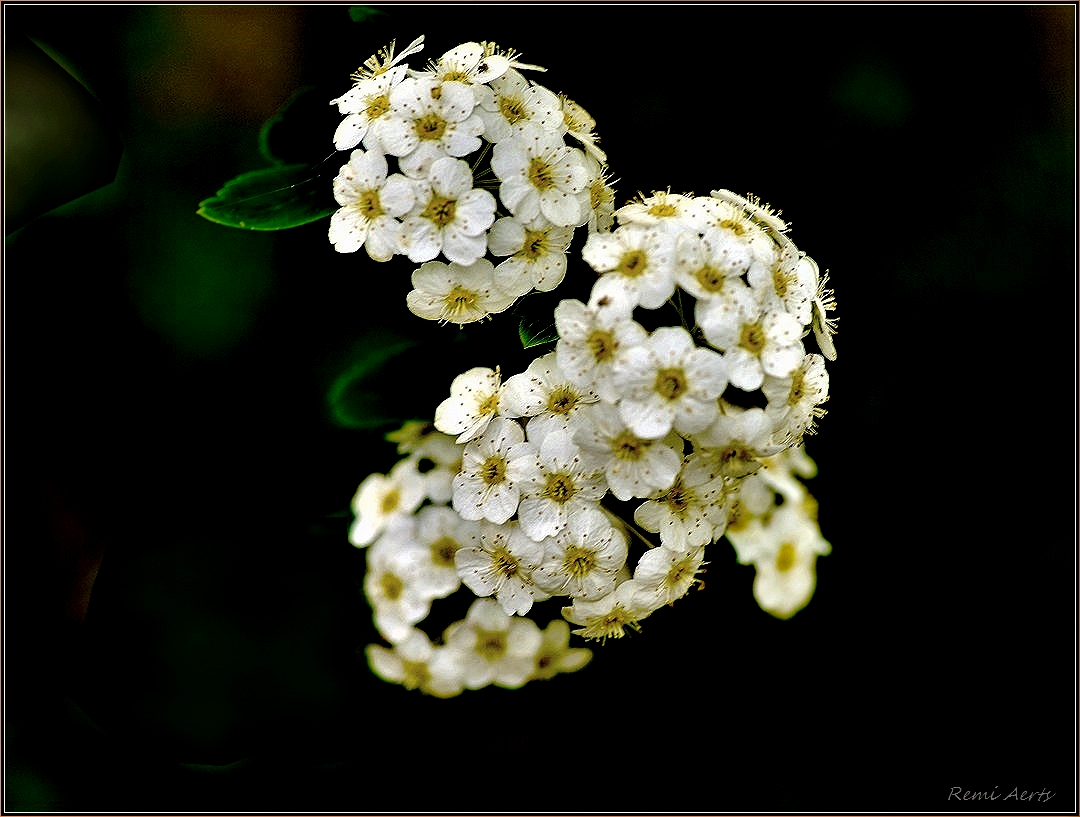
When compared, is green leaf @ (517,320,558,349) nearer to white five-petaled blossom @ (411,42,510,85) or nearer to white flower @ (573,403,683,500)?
white flower @ (573,403,683,500)

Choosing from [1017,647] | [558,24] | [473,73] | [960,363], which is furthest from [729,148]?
[1017,647]

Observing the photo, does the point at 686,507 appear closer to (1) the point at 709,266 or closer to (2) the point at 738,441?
(2) the point at 738,441

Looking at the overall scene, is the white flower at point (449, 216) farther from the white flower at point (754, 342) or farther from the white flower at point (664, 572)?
the white flower at point (664, 572)

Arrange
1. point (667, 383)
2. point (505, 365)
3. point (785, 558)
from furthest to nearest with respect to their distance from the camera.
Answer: point (785, 558), point (505, 365), point (667, 383)

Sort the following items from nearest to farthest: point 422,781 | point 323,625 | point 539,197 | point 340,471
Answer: point 539,197 → point 340,471 → point 323,625 → point 422,781

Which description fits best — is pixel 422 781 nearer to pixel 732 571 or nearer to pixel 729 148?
pixel 732 571

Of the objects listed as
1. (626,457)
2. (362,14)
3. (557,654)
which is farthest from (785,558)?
(362,14)
